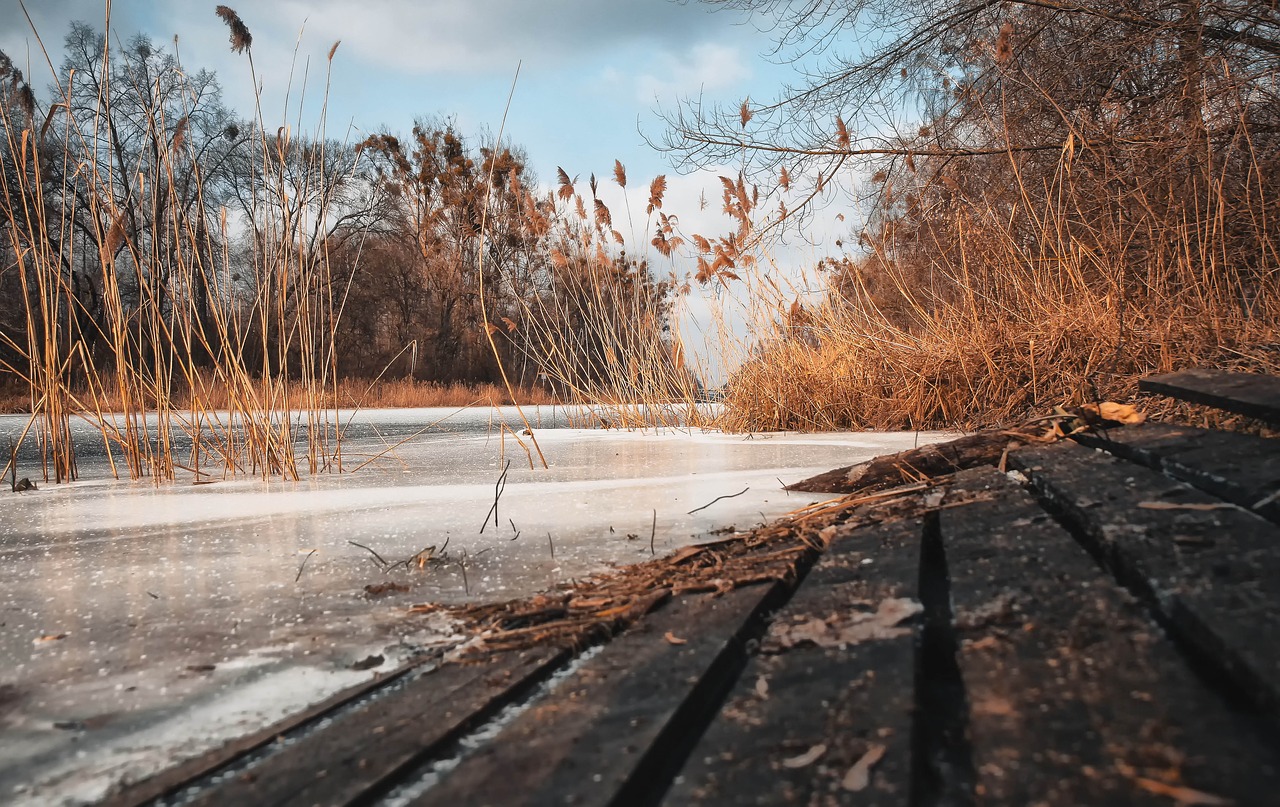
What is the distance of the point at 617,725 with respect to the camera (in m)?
0.55

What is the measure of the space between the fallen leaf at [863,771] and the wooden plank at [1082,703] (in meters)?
0.06

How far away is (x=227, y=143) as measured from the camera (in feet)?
47.9

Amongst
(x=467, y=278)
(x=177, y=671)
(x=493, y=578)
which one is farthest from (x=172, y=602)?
(x=467, y=278)

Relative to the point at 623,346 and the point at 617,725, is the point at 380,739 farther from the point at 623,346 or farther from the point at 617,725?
the point at 623,346

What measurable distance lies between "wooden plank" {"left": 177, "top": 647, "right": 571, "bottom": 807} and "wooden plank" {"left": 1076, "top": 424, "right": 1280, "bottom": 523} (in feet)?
2.54

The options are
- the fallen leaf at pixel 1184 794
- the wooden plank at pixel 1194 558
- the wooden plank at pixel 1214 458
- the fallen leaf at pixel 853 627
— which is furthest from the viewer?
the wooden plank at pixel 1214 458

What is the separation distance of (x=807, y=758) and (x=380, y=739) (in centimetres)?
32

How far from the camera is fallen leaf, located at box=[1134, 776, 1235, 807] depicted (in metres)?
0.38

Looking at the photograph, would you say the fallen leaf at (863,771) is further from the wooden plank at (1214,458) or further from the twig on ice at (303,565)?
the twig on ice at (303,565)

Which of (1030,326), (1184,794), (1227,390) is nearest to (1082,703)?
(1184,794)

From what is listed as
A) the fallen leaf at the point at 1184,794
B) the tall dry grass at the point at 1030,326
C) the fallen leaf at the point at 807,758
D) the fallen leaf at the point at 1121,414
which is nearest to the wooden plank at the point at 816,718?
the fallen leaf at the point at 807,758

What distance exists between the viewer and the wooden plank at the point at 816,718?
0.44 m

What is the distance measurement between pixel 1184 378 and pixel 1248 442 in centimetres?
44

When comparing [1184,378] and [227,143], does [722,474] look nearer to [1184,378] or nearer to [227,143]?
[1184,378]
